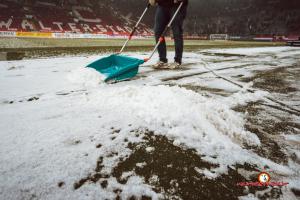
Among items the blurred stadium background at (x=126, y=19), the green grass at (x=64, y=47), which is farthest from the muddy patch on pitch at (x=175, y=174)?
the blurred stadium background at (x=126, y=19)

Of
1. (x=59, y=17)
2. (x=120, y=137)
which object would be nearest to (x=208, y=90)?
(x=120, y=137)

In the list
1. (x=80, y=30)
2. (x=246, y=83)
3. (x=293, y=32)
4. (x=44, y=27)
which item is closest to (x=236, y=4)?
(x=293, y=32)

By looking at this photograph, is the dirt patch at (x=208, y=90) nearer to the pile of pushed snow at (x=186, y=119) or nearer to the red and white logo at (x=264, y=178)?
the pile of pushed snow at (x=186, y=119)

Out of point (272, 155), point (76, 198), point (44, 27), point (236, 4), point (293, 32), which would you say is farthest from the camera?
point (236, 4)

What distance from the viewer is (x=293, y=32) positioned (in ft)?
125

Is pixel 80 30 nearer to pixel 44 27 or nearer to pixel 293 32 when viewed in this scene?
pixel 44 27

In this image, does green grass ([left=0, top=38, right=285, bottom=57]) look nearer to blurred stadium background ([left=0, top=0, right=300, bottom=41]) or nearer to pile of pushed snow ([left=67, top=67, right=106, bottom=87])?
pile of pushed snow ([left=67, top=67, right=106, bottom=87])

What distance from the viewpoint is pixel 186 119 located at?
1.28m

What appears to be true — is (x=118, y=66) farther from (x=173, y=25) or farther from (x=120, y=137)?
(x=120, y=137)

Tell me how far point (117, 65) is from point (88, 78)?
2.16ft

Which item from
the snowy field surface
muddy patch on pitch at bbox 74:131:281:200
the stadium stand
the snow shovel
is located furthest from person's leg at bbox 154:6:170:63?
the stadium stand

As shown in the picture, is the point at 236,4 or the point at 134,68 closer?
the point at 134,68

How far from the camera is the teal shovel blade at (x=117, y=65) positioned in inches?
95.3

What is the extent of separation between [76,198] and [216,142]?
708mm
